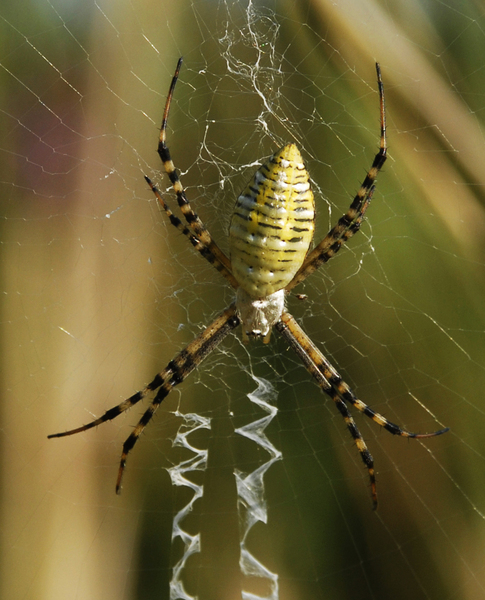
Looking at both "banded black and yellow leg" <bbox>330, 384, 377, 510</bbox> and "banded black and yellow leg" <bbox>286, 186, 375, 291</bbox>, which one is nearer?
"banded black and yellow leg" <bbox>286, 186, 375, 291</bbox>

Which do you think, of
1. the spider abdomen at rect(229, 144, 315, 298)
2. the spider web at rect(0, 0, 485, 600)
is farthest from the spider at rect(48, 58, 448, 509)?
the spider web at rect(0, 0, 485, 600)

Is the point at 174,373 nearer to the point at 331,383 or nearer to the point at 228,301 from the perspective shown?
the point at 228,301

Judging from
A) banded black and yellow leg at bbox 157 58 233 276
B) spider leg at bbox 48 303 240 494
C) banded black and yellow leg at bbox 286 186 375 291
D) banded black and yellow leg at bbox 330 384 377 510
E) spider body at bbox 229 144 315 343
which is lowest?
banded black and yellow leg at bbox 330 384 377 510

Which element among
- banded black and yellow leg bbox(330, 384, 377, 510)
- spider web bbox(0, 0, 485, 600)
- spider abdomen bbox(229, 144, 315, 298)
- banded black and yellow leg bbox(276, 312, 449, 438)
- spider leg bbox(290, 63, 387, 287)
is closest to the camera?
spider abdomen bbox(229, 144, 315, 298)

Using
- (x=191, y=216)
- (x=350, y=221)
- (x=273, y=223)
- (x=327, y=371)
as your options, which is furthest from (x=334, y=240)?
(x=327, y=371)

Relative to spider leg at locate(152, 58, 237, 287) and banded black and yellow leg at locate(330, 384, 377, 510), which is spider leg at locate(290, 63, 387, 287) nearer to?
spider leg at locate(152, 58, 237, 287)

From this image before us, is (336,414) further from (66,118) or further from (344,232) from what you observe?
(66,118)
